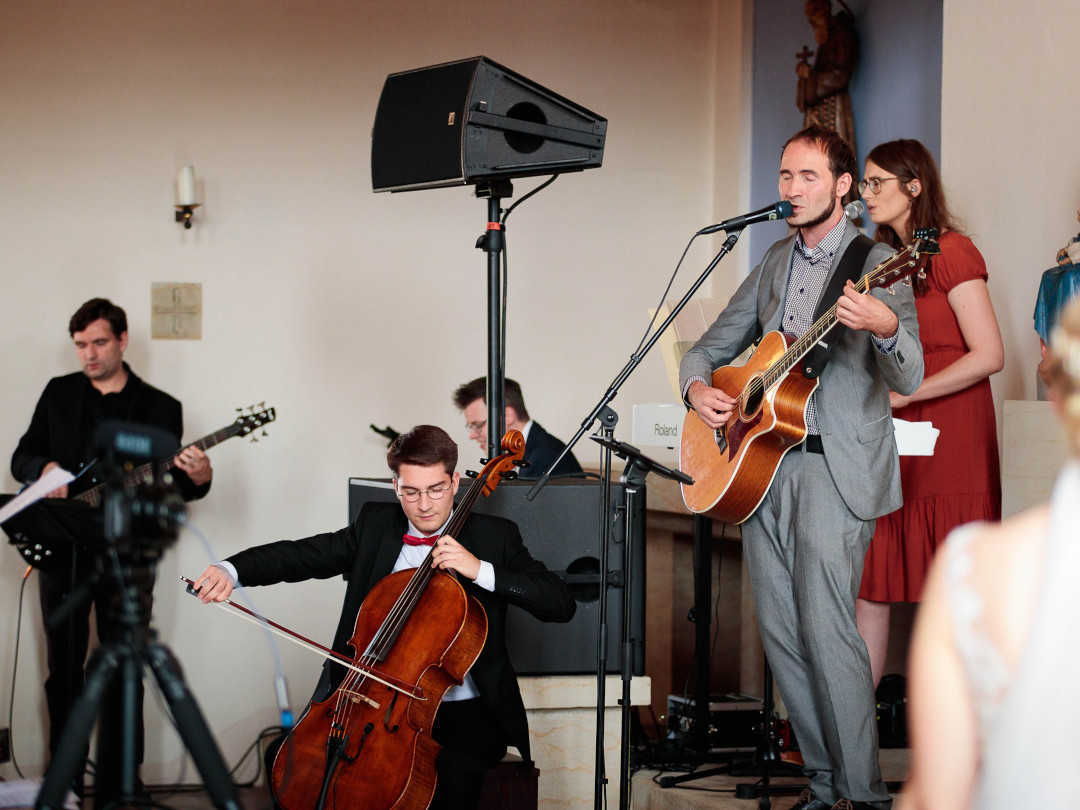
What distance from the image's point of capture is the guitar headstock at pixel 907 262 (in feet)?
6.89

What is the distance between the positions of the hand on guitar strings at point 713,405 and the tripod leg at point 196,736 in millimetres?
1491

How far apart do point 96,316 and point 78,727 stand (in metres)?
A: 3.15

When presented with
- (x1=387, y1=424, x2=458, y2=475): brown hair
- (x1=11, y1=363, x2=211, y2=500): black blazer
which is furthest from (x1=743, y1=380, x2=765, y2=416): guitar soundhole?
(x1=11, y1=363, x2=211, y2=500): black blazer

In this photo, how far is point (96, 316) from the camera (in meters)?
4.05

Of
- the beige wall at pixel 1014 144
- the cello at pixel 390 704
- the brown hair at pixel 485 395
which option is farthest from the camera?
the brown hair at pixel 485 395

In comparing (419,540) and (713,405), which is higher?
(713,405)

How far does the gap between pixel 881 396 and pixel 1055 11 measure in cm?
137

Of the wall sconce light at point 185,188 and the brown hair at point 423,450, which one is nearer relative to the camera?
the brown hair at point 423,450

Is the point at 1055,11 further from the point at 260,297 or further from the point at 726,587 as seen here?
the point at 260,297

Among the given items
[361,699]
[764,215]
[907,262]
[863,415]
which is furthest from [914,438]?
[361,699]

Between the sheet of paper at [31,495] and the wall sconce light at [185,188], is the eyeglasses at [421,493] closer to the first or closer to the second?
the sheet of paper at [31,495]

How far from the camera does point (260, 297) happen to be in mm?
4887

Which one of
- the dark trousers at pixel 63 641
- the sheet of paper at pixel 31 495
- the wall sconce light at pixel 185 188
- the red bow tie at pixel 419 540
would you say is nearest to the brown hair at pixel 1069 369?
the red bow tie at pixel 419 540

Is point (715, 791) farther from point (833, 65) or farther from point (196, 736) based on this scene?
point (833, 65)
